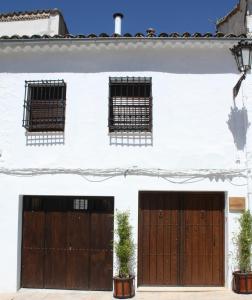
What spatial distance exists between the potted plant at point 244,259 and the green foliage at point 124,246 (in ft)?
8.26

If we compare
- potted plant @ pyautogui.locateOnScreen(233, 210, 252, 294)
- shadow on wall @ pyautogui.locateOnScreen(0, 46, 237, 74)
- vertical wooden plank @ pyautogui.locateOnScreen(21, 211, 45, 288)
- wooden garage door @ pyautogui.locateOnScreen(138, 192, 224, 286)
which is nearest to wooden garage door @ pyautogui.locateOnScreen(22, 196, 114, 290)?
vertical wooden plank @ pyautogui.locateOnScreen(21, 211, 45, 288)

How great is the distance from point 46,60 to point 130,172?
11.9ft

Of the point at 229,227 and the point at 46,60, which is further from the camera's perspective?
the point at 46,60

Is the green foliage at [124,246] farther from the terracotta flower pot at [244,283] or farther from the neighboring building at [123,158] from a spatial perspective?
the terracotta flower pot at [244,283]

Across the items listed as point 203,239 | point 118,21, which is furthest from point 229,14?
point 203,239

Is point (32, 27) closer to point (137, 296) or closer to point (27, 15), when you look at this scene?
point (27, 15)

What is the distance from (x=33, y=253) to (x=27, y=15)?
8.91m

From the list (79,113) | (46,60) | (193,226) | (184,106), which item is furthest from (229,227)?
(46,60)

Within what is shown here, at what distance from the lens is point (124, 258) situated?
9812mm

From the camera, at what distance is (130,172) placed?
10.4 m

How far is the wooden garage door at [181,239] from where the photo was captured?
414 inches

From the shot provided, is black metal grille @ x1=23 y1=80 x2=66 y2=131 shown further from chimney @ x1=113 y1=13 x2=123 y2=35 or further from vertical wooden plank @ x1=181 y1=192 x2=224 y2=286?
vertical wooden plank @ x1=181 y1=192 x2=224 y2=286

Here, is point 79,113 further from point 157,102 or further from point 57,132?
point 157,102

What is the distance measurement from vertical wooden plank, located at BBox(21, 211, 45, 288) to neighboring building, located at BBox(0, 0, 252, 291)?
0.08ft
